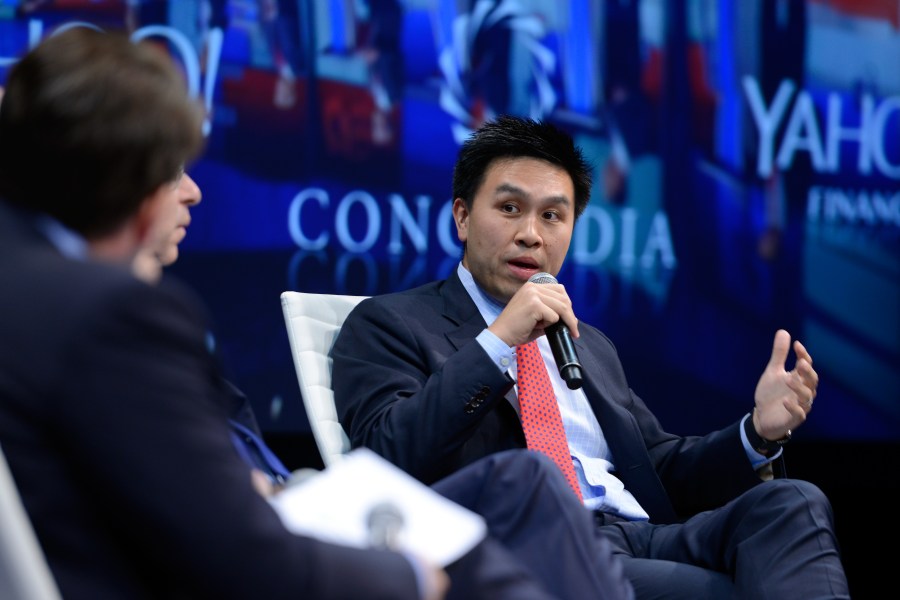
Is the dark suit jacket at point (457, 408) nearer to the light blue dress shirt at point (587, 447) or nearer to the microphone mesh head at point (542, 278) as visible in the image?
the light blue dress shirt at point (587, 447)

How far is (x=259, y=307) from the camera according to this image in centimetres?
373

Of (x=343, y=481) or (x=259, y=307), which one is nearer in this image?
(x=343, y=481)

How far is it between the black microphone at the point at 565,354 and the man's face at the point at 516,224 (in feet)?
1.09

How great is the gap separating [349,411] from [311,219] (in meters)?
1.49

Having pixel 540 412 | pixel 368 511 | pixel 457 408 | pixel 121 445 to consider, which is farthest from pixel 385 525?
pixel 540 412

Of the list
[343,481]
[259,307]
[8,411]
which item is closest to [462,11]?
[259,307]

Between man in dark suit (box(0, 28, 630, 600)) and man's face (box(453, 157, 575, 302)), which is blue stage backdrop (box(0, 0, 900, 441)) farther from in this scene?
man in dark suit (box(0, 28, 630, 600))

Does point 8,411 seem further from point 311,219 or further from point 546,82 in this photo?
point 546,82

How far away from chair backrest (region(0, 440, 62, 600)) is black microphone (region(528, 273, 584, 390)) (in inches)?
51.6

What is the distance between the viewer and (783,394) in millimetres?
2418

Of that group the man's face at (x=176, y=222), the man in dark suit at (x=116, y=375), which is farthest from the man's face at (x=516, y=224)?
the man in dark suit at (x=116, y=375)

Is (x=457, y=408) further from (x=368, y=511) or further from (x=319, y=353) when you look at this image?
(x=368, y=511)

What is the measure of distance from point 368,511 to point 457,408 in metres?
0.94

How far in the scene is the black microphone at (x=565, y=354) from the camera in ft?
7.13
